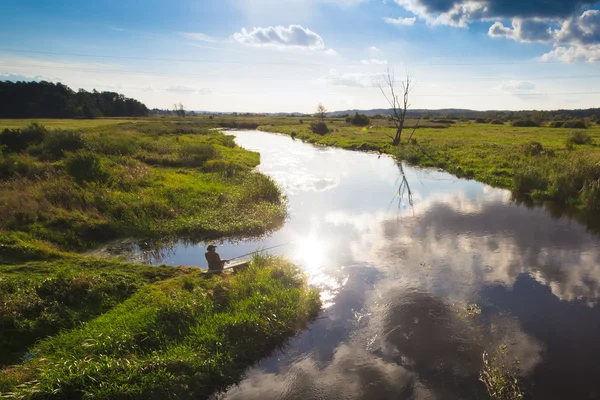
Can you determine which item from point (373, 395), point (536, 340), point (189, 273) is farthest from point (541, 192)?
point (189, 273)

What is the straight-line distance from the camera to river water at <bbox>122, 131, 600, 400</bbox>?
326 inches

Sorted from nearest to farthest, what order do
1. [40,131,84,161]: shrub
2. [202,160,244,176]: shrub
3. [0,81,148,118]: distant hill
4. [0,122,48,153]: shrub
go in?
[40,131,84,161]: shrub
[202,160,244,176]: shrub
[0,122,48,153]: shrub
[0,81,148,118]: distant hill

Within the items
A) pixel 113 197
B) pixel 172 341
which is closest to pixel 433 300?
pixel 172 341

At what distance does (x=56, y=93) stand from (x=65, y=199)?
8886cm

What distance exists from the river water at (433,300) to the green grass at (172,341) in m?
0.76

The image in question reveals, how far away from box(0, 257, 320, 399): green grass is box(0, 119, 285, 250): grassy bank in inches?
263

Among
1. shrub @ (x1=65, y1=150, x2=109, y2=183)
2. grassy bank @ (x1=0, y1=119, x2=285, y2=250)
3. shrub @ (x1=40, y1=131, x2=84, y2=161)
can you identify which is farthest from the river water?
shrub @ (x1=40, y1=131, x2=84, y2=161)

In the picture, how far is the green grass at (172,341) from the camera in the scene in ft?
23.2

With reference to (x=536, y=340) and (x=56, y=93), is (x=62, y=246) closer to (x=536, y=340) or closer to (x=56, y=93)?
(x=536, y=340)

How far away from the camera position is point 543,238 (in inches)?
662

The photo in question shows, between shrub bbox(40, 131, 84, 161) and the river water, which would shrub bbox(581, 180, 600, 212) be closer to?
the river water

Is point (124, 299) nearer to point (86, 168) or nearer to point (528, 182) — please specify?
point (86, 168)

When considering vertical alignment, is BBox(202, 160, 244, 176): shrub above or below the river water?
above

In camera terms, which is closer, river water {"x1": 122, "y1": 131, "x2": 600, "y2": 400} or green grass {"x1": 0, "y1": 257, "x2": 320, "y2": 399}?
green grass {"x1": 0, "y1": 257, "x2": 320, "y2": 399}
